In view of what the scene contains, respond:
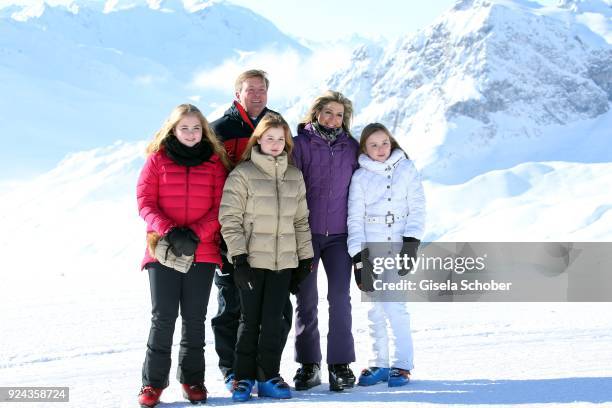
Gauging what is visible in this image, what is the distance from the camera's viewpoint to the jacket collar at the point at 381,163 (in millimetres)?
4559

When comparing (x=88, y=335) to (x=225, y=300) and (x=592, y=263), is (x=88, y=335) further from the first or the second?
(x=592, y=263)

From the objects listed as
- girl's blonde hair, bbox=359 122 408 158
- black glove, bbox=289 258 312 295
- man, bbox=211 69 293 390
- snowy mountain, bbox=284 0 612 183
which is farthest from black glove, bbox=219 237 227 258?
snowy mountain, bbox=284 0 612 183

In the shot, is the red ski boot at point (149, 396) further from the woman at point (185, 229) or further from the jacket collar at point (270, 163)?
the jacket collar at point (270, 163)

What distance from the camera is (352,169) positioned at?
15.3 ft

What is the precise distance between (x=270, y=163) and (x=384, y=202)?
0.80 meters

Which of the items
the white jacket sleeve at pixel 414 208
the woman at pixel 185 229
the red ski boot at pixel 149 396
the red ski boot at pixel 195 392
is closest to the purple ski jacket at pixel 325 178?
the white jacket sleeve at pixel 414 208

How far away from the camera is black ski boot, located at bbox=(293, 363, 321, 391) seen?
14.5ft

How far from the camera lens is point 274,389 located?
4.16 meters

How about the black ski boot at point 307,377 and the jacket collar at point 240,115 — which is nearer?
the black ski boot at point 307,377

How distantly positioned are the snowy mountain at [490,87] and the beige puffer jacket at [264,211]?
7705cm

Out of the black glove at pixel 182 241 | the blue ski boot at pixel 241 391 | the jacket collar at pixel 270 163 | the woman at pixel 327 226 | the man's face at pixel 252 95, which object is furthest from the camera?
the man's face at pixel 252 95

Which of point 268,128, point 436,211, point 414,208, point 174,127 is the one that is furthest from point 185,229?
point 436,211

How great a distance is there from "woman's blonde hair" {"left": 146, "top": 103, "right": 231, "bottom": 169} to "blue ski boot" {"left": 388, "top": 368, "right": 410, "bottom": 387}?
1609 millimetres

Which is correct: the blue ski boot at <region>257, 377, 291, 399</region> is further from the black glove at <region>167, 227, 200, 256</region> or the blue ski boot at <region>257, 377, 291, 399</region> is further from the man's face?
the man's face
